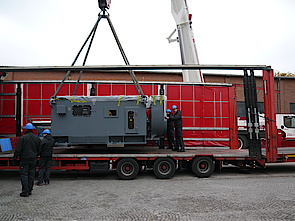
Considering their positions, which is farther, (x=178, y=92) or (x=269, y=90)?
(x=178, y=92)

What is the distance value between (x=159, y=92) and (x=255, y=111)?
3.65 meters

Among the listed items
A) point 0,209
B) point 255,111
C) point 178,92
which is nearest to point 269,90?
point 255,111

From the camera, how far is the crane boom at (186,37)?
13.1m

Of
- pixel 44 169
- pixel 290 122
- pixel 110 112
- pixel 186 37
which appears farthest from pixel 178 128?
pixel 290 122

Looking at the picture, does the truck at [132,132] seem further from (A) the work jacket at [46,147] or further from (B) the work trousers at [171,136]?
(B) the work trousers at [171,136]

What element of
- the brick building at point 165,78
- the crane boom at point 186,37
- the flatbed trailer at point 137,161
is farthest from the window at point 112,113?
the brick building at point 165,78

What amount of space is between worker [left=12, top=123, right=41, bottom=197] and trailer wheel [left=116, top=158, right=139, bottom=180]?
2785mm

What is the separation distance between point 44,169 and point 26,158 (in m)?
1.74

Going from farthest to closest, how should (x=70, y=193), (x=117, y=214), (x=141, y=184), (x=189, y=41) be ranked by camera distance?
(x=189, y=41) → (x=141, y=184) → (x=70, y=193) → (x=117, y=214)

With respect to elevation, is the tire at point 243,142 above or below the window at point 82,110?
below

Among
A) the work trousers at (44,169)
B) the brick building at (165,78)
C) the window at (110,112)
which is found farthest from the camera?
the brick building at (165,78)

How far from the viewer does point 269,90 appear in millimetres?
9320

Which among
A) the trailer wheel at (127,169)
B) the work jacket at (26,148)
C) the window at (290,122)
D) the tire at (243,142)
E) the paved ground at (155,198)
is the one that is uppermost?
the window at (290,122)

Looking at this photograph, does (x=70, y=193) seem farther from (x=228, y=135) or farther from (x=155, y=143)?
(x=228, y=135)
